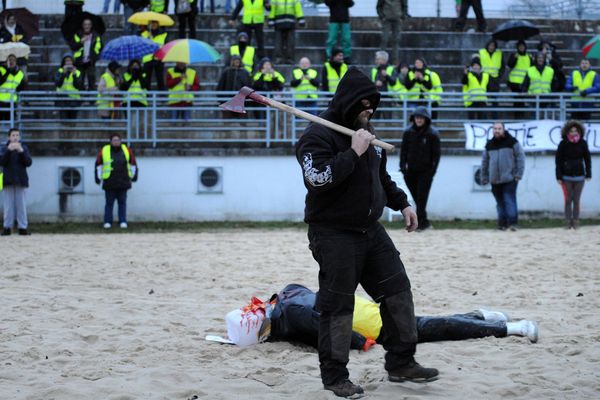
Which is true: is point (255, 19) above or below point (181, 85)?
above

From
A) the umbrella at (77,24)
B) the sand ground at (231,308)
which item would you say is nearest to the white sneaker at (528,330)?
the sand ground at (231,308)

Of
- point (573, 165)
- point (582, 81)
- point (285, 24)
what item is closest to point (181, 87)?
point (285, 24)

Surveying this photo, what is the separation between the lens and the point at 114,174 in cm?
1900

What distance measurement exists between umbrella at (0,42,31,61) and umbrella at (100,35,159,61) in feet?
5.11

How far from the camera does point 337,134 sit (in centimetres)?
694

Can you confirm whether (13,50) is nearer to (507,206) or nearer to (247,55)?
(247,55)

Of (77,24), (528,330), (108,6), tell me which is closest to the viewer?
(528,330)

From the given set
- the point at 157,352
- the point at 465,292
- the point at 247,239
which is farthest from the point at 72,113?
the point at 157,352

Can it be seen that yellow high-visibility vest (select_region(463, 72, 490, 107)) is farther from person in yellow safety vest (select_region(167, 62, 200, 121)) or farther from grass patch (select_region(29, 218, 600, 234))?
person in yellow safety vest (select_region(167, 62, 200, 121))

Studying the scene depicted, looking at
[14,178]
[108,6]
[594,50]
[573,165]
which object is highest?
[108,6]

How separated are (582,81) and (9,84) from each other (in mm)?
11042

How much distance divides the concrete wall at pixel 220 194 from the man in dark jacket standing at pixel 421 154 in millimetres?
2171

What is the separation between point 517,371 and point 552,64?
615 inches

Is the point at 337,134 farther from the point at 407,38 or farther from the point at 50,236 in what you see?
the point at 407,38
